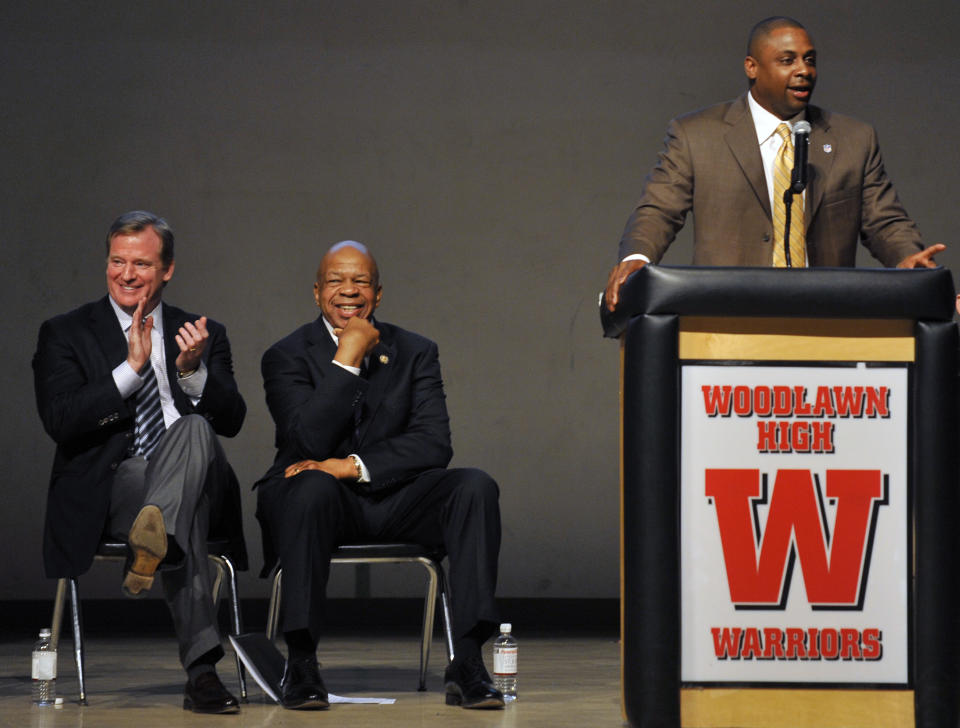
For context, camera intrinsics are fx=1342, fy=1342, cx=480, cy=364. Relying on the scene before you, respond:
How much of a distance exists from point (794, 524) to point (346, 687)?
1566mm

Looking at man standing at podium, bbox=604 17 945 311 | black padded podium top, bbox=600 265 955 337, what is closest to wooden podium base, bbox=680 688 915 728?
black padded podium top, bbox=600 265 955 337

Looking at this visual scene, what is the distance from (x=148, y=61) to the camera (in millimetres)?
5023

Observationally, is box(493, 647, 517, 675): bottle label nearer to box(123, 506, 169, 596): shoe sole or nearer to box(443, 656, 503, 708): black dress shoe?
box(443, 656, 503, 708): black dress shoe

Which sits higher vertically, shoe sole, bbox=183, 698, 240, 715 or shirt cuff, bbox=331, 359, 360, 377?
shirt cuff, bbox=331, 359, 360, 377

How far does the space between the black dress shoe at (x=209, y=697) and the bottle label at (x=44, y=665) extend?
1.14 ft

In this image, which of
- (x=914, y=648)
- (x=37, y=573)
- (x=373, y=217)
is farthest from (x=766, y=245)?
(x=37, y=573)

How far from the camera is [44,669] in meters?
3.04

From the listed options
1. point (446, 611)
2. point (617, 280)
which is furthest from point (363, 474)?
point (617, 280)

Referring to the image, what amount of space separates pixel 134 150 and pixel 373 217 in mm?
929

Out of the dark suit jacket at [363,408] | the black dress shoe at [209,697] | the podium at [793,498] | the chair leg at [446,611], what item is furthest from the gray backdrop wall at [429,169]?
the podium at [793,498]

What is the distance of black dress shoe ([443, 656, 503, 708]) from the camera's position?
116 inches

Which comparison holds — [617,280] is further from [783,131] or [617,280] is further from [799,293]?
[783,131]

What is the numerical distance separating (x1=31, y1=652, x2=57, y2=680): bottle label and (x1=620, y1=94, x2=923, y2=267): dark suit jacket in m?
1.59

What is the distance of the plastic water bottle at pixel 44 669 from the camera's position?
9.94 feet
